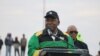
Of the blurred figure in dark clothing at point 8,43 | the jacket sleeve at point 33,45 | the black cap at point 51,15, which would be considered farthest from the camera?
the blurred figure in dark clothing at point 8,43

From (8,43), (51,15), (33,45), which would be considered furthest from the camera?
(8,43)

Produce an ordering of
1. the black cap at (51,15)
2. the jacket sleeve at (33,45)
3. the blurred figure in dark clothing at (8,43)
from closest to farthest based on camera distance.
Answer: the jacket sleeve at (33,45), the black cap at (51,15), the blurred figure in dark clothing at (8,43)

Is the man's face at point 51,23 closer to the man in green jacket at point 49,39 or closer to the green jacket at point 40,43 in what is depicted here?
the man in green jacket at point 49,39

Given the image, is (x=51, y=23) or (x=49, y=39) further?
(x=51, y=23)

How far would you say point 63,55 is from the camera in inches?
324

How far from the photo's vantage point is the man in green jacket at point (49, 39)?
8492 mm

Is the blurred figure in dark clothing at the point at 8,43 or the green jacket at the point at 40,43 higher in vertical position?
the green jacket at the point at 40,43

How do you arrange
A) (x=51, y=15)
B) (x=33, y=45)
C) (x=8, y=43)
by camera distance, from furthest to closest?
(x=8, y=43) < (x=51, y=15) < (x=33, y=45)

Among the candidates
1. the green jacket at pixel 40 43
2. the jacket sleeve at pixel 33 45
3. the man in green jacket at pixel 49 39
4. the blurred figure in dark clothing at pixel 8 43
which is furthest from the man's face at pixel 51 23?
the blurred figure in dark clothing at pixel 8 43

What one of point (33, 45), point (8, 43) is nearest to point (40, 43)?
point (33, 45)

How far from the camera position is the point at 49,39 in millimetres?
8586

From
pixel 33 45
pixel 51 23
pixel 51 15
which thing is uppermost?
pixel 51 15

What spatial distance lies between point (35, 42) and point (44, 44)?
0.14 meters

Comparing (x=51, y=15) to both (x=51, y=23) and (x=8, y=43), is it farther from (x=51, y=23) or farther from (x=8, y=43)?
(x=8, y=43)
